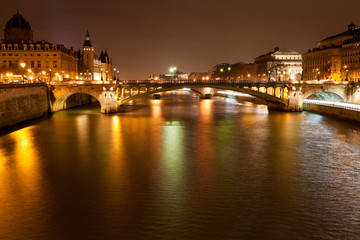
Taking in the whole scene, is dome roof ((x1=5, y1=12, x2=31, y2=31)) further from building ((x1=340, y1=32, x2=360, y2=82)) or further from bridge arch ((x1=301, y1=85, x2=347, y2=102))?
building ((x1=340, y1=32, x2=360, y2=82))

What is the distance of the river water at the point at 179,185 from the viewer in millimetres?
12859

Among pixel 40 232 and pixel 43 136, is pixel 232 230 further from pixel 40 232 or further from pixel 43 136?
pixel 43 136

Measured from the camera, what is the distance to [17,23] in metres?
88.8

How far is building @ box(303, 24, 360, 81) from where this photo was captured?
71.8 metres

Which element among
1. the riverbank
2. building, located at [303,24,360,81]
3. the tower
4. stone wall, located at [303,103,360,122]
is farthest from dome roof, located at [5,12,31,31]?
stone wall, located at [303,103,360,122]

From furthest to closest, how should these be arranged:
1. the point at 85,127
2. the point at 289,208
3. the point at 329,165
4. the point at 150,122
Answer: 1. the point at 150,122
2. the point at 85,127
3. the point at 329,165
4. the point at 289,208

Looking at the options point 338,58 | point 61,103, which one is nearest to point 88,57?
point 61,103

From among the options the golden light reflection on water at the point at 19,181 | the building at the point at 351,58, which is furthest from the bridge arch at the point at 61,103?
the building at the point at 351,58

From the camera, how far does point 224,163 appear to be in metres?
21.7

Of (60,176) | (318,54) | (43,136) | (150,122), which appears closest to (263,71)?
(318,54)

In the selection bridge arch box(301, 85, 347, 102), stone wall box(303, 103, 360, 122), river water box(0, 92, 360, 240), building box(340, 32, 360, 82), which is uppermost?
building box(340, 32, 360, 82)

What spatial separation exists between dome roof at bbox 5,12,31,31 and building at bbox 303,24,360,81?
69.4 metres

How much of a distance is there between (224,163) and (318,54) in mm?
71426

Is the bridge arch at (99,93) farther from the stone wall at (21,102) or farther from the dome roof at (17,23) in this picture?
the dome roof at (17,23)
